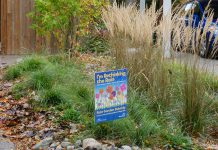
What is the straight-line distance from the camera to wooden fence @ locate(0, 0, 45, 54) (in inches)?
484

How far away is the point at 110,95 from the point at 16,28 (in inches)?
320

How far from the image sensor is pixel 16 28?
40.7ft

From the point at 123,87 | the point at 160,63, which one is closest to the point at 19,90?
the point at 160,63

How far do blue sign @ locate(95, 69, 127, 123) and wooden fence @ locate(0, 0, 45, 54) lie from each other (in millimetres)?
7673

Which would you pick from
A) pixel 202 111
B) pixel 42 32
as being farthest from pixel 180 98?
pixel 42 32

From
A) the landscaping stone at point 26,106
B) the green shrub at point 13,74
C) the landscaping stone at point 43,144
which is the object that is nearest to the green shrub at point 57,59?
the green shrub at point 13,74

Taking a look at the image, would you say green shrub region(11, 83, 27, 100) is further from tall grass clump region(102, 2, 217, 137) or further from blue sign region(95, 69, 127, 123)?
blue sign region(95, 69, 127, 123)

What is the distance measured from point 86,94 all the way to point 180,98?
133cm

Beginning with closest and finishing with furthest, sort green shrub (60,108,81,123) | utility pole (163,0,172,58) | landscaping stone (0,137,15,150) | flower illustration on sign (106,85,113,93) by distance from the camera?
flower illustration on sign (106,85,113,93) < landscaping stone (0,137,15,150) < green shrub (60,108,81,123) < utility pole (163,0,172,58)

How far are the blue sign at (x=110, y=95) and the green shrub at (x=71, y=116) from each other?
0.79m

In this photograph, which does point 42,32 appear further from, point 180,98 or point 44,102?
point 180,98

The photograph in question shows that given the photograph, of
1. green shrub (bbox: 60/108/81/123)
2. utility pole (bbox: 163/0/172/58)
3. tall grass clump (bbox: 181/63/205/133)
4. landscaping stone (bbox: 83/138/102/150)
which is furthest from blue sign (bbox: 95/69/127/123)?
utility pole (bbox: 163/0/172/58)

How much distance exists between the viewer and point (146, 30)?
6.27 meters

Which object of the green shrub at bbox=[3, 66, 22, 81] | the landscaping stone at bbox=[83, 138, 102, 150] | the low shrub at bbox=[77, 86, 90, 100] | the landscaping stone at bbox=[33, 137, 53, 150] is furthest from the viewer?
the green shrub at bbox=[3, 66, 22, 81]
